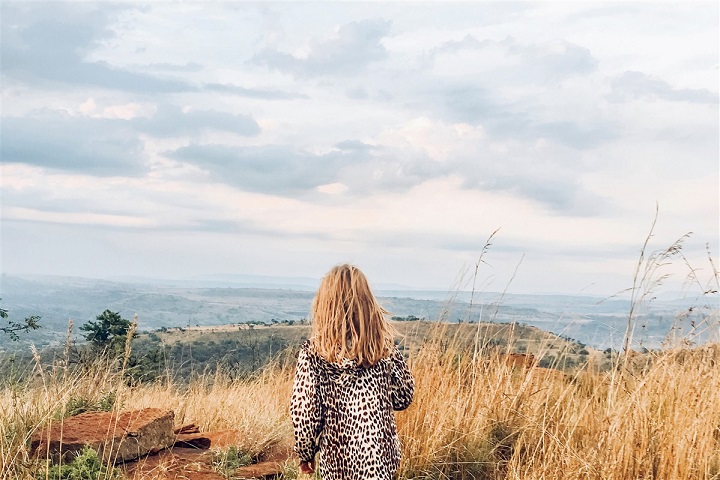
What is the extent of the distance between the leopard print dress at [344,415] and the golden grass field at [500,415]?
3.72ft

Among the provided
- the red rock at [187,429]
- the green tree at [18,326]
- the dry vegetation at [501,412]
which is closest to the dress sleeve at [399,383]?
the dry vegetation at [501,412]

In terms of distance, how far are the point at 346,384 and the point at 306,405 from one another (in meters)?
0.24

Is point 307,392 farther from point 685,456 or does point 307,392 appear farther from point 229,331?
point 229,331

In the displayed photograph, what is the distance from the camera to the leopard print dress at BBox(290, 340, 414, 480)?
380 cm

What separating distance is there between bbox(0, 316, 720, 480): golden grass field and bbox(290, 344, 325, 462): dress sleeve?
1.27 meters

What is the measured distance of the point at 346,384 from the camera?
3818mm

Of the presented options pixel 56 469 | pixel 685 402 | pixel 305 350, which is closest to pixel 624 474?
pixel 685 402

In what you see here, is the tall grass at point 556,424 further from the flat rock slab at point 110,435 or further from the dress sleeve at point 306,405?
the flat rock slab at point 110,435

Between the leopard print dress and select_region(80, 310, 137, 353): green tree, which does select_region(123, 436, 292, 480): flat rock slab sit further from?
select_region(80, 310, 137, 353): green tree

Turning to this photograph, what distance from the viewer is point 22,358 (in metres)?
7.18

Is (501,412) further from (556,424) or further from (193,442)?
(193,442)

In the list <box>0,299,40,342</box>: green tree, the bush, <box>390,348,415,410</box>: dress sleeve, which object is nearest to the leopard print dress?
<box>390,348,415,410</box>: dress sleeve

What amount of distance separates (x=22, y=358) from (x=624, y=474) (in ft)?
19.0

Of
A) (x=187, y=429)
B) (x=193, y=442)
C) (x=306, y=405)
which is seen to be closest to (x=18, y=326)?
(x=187, y=429)
